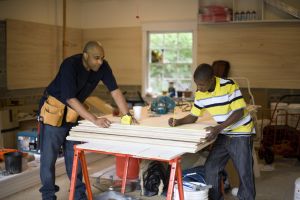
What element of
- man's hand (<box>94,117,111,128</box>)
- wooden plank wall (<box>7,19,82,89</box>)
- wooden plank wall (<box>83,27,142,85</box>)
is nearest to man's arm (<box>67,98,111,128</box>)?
man's hand (<box>94,117,111,128</box>)

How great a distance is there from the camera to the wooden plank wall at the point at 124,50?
7.06 meters

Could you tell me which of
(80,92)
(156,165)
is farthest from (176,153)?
(156,165)

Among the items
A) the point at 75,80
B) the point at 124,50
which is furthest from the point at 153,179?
the point at 124,50

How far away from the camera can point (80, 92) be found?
125 inches

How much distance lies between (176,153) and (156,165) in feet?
4.64

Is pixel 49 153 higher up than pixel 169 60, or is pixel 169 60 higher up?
pixel 169 60

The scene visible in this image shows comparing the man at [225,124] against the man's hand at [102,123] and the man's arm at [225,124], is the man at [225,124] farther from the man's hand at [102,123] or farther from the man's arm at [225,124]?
the man's hand at [102,123]

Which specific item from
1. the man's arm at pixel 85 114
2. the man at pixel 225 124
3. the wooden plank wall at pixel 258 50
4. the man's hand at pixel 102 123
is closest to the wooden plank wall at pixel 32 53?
the wooden plank wall at pixel 258 50

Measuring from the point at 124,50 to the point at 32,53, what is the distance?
1.83m

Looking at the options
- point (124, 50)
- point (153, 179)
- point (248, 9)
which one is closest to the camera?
point (153, 179)

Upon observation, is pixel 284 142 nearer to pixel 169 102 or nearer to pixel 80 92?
pixel 169 102

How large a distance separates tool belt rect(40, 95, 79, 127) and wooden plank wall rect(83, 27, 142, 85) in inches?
157

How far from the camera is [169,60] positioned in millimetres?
7027

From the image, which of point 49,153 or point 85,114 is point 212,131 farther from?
point 49,153
